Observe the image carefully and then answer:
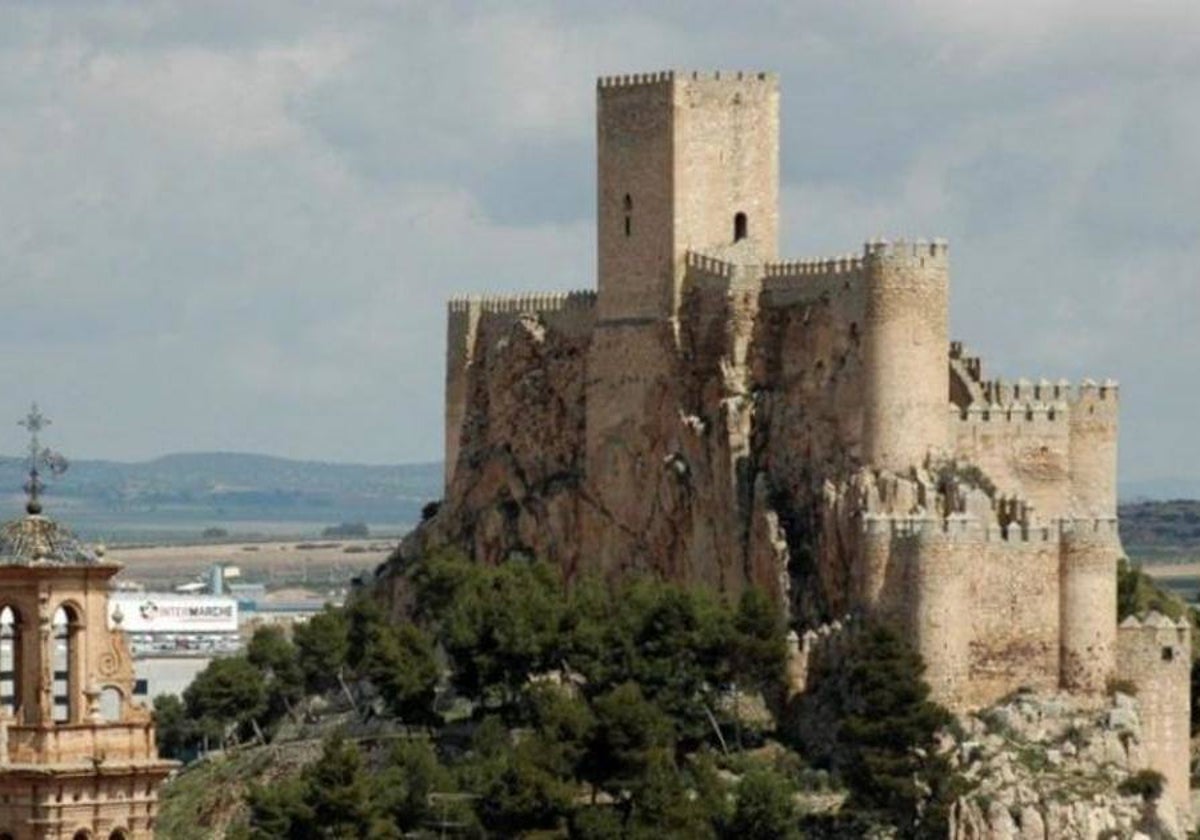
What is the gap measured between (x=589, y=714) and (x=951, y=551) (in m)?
6.49

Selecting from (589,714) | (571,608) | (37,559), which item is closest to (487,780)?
(589,714)

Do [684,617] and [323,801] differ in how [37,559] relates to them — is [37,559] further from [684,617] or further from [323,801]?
[684,617]

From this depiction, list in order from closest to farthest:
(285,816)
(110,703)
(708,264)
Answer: (110,703)
(285,816)
(708,264)

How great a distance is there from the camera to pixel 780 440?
283 ft

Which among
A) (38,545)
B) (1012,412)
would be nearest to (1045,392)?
(1012,412)

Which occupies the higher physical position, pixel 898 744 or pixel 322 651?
Result: pixel 322 651

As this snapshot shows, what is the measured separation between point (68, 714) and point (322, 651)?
56.7 metres

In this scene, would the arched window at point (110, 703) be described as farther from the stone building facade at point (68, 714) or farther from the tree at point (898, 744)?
the tree at point (898, 744)

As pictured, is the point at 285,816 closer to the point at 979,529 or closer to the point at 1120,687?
the point at 979,529

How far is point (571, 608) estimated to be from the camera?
3351 inches

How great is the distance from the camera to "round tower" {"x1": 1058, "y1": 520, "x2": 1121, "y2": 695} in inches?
3137

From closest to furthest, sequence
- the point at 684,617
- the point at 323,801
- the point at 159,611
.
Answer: the point at 323,801
the point at 684,617
the point at 159,611

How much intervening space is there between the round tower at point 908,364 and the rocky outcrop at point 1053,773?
537 centimetres

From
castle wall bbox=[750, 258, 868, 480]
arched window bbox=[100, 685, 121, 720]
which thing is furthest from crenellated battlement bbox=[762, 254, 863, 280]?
arched window bbox=[100, 685, 121, 720]
